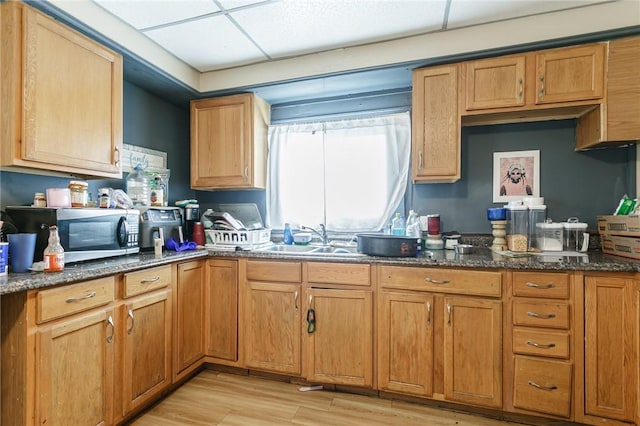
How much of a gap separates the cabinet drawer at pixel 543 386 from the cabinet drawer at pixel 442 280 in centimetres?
42

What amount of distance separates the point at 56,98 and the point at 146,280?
108 centimetres

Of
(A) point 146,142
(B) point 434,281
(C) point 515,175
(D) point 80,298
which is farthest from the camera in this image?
(A) point 146,142

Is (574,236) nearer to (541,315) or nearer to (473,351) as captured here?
(541,315)

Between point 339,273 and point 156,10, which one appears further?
point 339,273

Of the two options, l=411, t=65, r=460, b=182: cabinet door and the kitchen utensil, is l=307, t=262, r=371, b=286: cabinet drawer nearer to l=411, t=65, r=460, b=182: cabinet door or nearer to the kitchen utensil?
the kitchen utensil

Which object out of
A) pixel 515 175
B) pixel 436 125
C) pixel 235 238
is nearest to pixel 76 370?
pixel 235 238

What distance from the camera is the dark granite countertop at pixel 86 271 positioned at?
125cm

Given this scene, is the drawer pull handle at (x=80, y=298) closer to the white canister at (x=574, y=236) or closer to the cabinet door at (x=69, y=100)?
the cabinet door at (x=69, y=100)

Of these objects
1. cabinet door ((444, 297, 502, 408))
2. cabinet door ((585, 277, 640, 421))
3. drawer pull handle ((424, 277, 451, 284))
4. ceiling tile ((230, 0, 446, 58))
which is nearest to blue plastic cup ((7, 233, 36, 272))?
ceiling tile ((230, 0, 446, 58))

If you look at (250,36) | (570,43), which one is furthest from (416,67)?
(250,36)

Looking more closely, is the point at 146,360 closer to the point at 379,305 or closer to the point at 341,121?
the point at 379,305

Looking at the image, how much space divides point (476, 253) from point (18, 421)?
2519 mm

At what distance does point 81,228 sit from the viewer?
1.70 meters

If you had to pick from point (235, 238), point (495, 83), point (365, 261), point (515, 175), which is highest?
point (495, 83)
